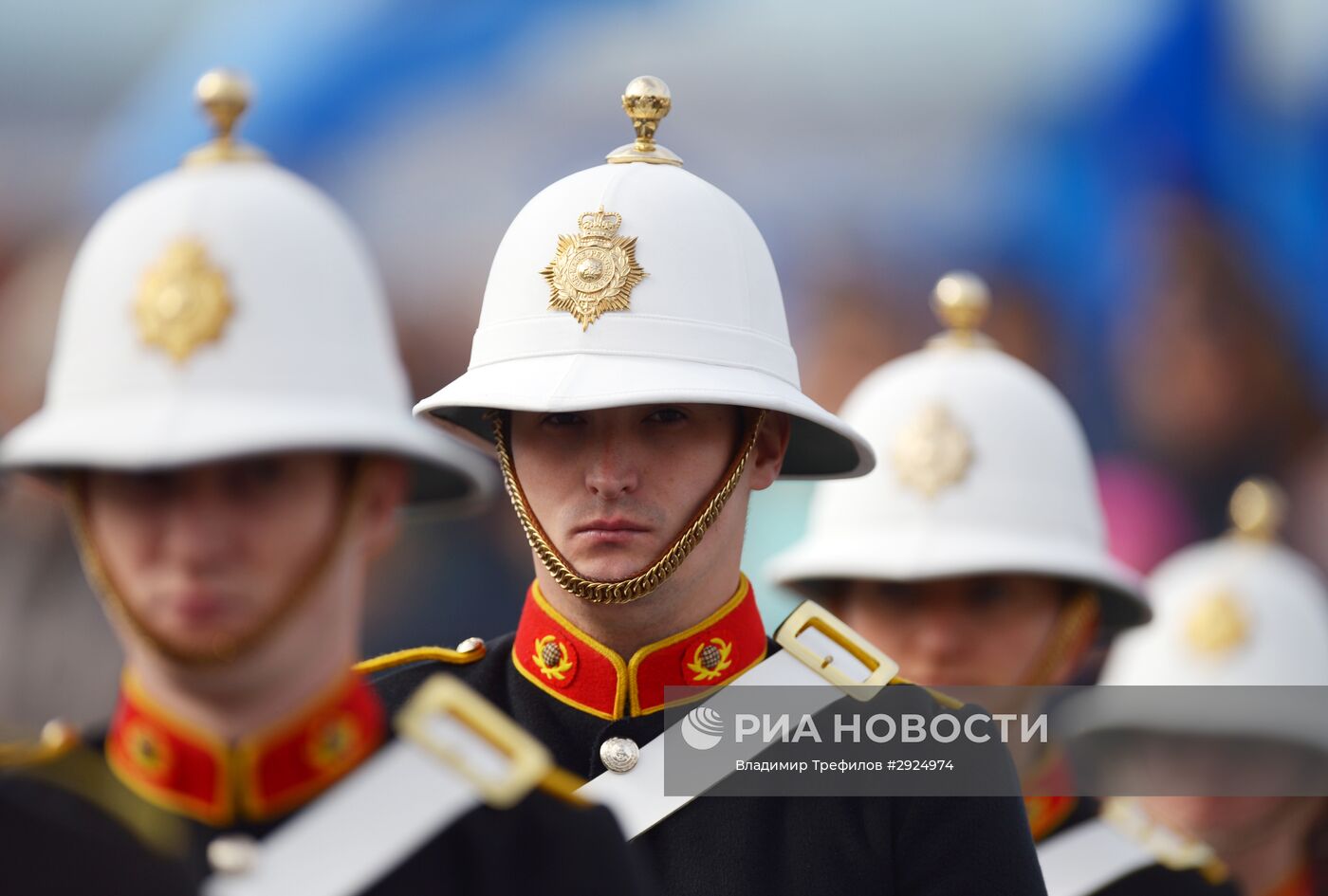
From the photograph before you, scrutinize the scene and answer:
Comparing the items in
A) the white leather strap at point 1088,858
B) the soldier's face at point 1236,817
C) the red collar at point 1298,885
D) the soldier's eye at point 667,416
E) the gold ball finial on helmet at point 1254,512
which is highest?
the gold ball finial on helmet at point 1254,512

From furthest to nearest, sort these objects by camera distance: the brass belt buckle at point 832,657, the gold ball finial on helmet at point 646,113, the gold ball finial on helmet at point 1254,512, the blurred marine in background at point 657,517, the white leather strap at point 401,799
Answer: the gold ball finial on helmet at point 1254,512, the gold ball finial on helmet at point 646,113, the brass belt buckle at point 832,657, the blurred marine in background at point 657,517, the white leather strap at point 401,799

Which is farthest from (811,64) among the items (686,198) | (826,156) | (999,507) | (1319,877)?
(686,198)

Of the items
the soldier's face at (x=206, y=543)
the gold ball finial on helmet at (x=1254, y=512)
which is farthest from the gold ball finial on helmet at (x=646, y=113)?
the gold ball finial on helmet at (x=1254, y=512)

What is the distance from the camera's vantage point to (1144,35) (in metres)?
22.0

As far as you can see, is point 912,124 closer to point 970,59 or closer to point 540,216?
point 970,59

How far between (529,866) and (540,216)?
2327 mm

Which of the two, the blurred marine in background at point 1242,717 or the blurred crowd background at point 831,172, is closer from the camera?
the blurred marine in background at point 1242,717

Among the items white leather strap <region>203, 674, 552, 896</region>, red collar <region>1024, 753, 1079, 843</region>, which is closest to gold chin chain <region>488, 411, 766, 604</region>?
white leather strap <region>203, 674, 552, 896</region>

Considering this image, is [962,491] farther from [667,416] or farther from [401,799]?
[401,799]

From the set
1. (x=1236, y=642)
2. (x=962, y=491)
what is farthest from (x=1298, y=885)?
(x=962, y=491)

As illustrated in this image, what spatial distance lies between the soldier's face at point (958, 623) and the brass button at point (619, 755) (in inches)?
76.5

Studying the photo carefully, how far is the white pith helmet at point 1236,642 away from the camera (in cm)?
1052

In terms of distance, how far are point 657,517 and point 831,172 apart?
15.1 meters

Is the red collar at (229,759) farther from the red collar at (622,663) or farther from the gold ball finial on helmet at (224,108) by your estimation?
the red collar at (622,663)
